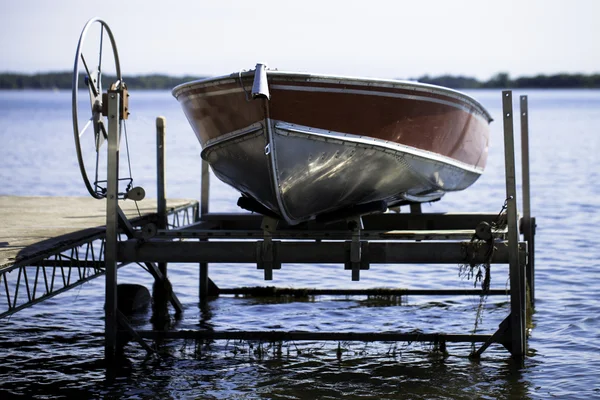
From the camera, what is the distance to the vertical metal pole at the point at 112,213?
9.26 meters

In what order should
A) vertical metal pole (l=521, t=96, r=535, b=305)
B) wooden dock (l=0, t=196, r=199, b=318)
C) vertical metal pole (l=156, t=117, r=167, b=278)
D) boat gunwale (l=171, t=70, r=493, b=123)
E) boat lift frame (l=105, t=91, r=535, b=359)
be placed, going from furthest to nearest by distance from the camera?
1. vertical metal pole (l=521, t=96, r=535, b=305)
2. vertical metal pole (l=156, t=117, r=167, b=278)
3. boat lift frame (l=105, t=91, r=535, b=359)
4. wooden dock (l=0, t=196, r=199, b=318)
5. boat gunwale (l=171, t=70, r=493, b=123)

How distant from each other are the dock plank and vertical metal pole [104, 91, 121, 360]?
1.66 feet

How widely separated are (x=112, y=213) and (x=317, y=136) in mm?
2093

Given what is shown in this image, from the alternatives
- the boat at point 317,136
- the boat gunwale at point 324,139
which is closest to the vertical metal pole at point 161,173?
the boat at point 317,136

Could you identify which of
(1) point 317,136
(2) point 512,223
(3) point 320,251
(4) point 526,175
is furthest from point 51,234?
(4) point 526,175

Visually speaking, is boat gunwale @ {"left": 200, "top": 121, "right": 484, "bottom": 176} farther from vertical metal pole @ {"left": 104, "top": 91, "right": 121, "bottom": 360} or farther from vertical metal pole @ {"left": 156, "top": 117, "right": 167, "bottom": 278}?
vertical metal pole @ {"left": 156, "top": 117, "right": 167, "bottom": 278}

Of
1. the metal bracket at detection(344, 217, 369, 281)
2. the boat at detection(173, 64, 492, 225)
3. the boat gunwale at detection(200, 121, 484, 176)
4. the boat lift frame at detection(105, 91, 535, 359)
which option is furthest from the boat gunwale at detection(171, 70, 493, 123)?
the metal bracket at detection(344, 217, 369, 281)

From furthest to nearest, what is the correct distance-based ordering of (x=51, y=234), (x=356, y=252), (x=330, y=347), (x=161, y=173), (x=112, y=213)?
(x=161, y=173) < (x=330, y=347) < (x=51, y=234) < (x=112, y=213) < (x=356, y=252)

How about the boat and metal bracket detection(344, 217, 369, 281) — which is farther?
metal bracket detection(344, 217, 369, 281)

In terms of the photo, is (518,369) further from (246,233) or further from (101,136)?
(101,136)

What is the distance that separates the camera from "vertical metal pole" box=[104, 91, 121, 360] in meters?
9.26

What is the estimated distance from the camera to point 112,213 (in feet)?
30.9

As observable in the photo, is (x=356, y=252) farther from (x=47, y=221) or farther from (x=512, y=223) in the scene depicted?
(x=47, y=221)

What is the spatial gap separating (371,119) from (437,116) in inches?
43.1
